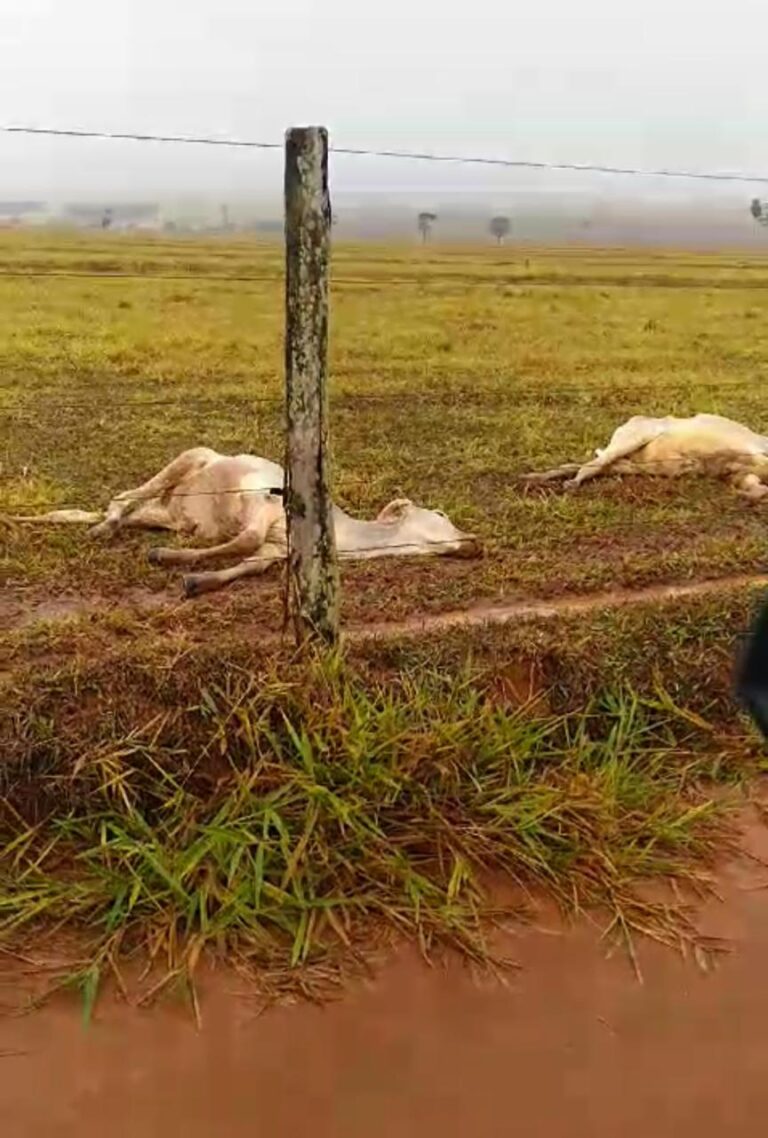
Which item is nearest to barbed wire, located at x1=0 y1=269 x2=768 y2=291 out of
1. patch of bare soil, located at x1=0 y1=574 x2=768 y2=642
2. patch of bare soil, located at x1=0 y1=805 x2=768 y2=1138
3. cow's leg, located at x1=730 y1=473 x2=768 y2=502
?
cow's leg, located at x1=730 y1=473 x2=768 y2=502

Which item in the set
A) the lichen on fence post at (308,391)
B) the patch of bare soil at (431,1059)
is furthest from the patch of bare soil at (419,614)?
the patch of bare soil at (431,1059)

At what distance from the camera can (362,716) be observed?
3568 millimetres

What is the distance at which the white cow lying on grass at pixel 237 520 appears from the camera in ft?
16.7

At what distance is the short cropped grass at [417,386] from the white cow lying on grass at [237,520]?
0.15 meters

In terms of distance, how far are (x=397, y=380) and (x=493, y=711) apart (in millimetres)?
5485

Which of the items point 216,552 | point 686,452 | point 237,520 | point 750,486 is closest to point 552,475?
point 686,452

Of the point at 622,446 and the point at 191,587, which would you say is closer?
the point at 191,587

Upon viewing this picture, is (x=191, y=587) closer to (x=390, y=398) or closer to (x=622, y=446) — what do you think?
(x=622, y=446)

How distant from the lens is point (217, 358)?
8578mm

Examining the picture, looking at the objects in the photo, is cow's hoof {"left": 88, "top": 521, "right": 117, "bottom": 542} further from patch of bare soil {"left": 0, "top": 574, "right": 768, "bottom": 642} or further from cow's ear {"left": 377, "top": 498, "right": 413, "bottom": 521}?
cow's ear {"left": 377, "top": 498, "right": 413, "bottom": 521}

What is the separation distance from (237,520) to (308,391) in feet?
6.01

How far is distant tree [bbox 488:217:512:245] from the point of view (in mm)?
5477

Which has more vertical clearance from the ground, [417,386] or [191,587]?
[191,587]

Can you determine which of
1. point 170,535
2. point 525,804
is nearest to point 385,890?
point 525,804
